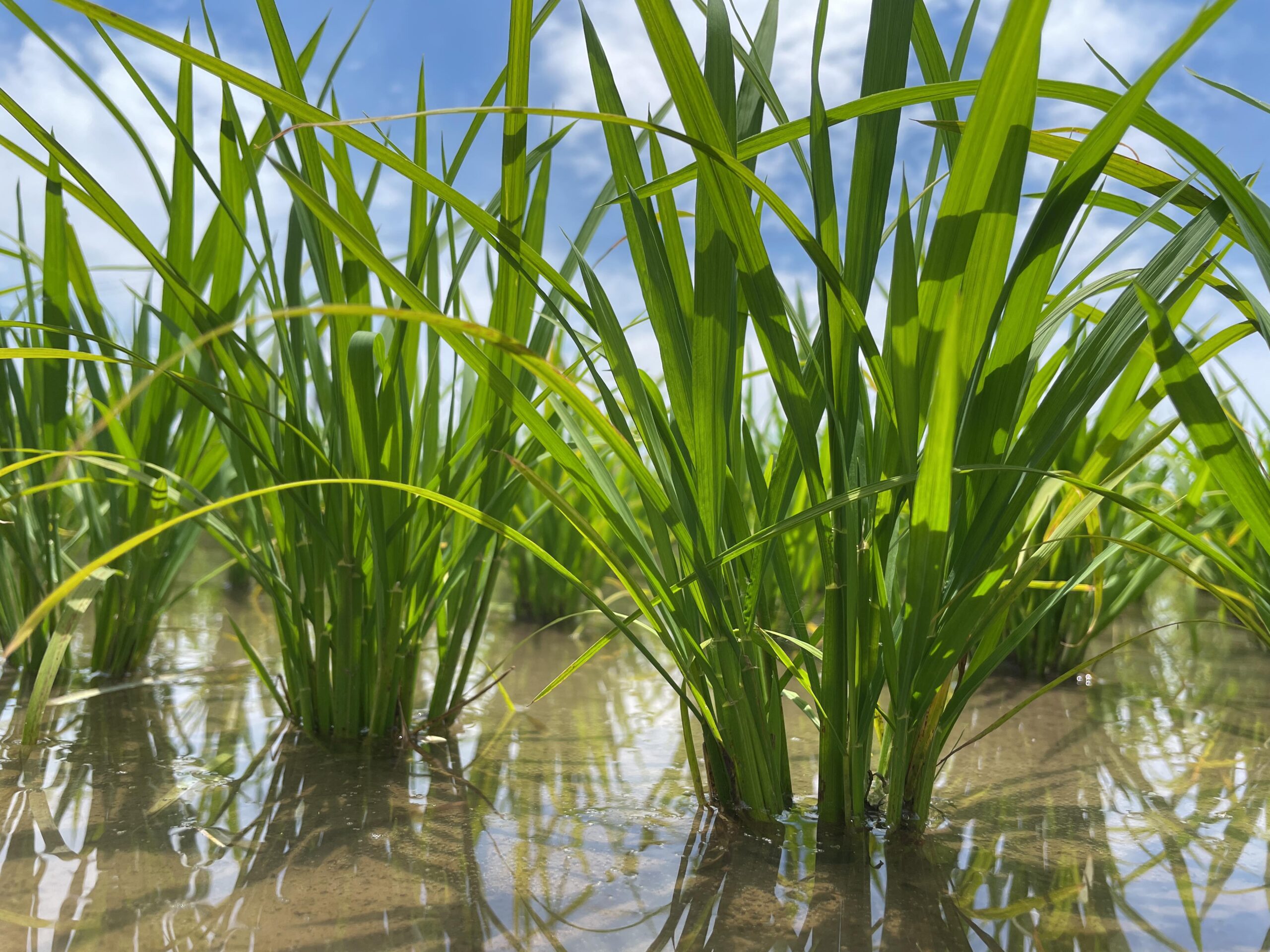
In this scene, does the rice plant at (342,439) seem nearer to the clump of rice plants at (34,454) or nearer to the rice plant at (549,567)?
the clump of rice plants at (34,454)

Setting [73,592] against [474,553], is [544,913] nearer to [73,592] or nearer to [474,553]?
[474,553]

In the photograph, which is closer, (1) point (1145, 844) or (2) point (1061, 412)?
(2) point (1061, 412)

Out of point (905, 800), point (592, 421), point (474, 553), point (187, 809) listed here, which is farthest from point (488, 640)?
point (592, 421)

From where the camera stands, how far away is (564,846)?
2.53 feet

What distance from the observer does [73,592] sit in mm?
1050

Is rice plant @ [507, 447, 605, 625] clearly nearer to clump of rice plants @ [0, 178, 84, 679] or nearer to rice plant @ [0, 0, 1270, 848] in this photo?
clump of rice plants @ [0, 178, 84, 679]

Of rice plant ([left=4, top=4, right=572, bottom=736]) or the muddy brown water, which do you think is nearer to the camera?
the muddy brown water

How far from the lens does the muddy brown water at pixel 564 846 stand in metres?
0.63

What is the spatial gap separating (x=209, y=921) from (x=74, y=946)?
83mm

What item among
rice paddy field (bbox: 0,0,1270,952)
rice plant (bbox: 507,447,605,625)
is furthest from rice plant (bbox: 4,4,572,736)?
rice plant (bbox: 507,447,605,625)

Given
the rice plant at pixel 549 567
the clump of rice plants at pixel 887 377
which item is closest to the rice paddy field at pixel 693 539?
Result: the clump of rice plants at pixel 887 377

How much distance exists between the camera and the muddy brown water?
0.63m

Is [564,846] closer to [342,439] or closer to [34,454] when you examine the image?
[342,439]

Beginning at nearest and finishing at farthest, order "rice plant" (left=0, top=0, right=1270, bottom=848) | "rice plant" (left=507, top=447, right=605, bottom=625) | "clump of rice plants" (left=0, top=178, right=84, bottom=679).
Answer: "rice plant" (left=0, top=0, right=1270, bottom=848)
"clump of rice plants" (left=0, top=178, right=84, bottom=679)
"rice plant" (left=507, top=447, right=605, bottom=625)
